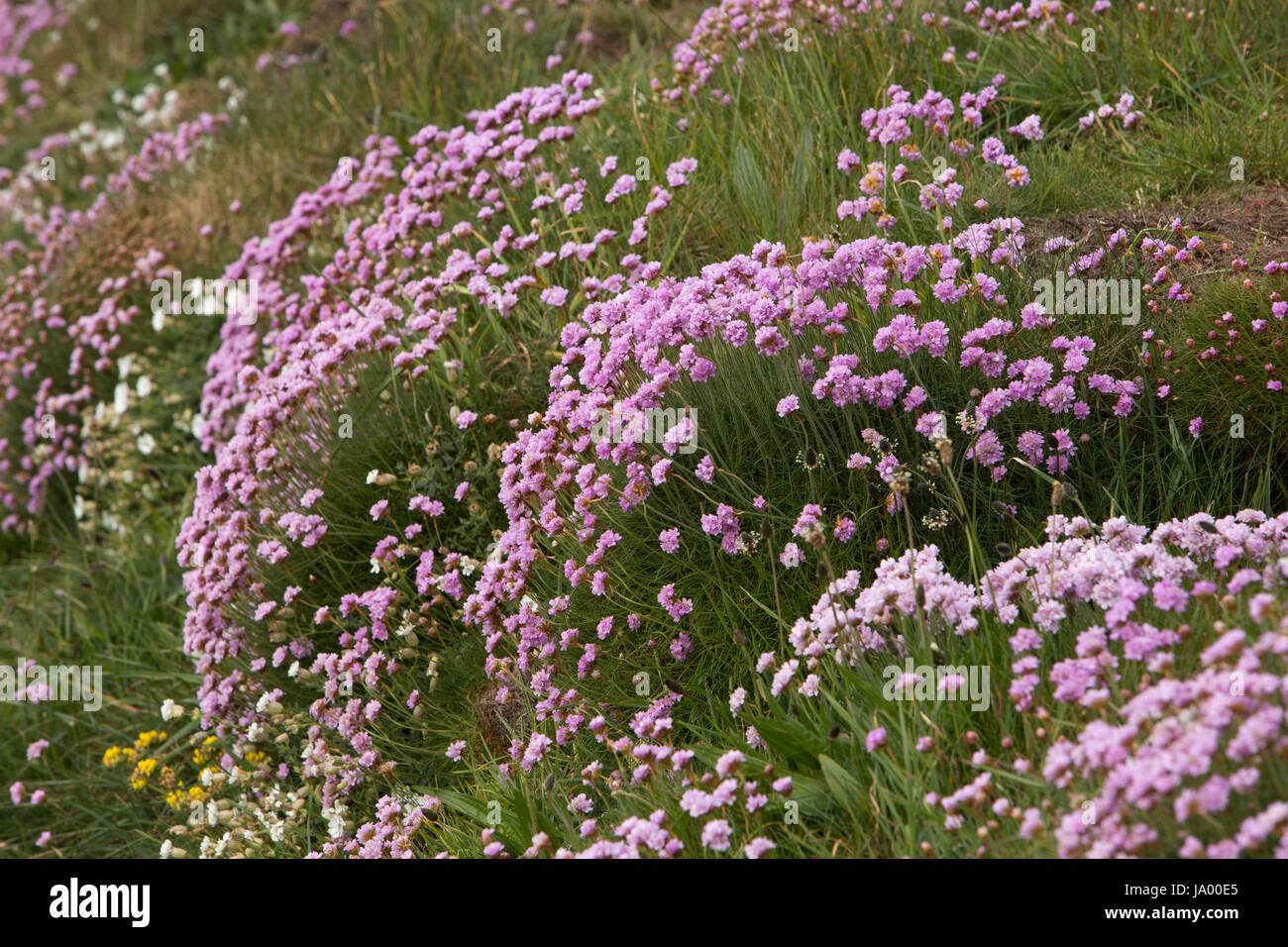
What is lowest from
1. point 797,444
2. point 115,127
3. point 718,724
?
point 718,724

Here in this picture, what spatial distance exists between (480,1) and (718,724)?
21.1 feet

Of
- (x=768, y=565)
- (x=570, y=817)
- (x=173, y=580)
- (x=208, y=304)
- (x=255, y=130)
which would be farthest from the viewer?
(x=255, y=130)

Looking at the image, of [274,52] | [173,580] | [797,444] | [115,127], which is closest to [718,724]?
[797,444]

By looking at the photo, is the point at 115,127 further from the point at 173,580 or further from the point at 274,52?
the point at 173,580

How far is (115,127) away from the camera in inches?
410

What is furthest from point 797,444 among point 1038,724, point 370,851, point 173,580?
point 173,580

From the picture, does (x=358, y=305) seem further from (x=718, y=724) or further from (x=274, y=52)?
(x=274, y=52)

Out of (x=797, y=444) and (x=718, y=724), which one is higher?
(x=797, y=444)

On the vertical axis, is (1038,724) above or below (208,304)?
below

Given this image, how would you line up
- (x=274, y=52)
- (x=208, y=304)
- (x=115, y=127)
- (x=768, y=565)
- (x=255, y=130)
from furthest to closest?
(x=115, y=127) < (x=274, y=52) < (x=255, y=130) < (x=208, y=304) < (x=768, y=565)

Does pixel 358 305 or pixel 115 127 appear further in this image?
pixel 115 127

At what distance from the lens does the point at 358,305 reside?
5586 millimetres

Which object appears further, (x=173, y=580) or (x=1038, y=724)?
(x=173, y=580)

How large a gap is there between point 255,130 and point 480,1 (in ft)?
5.97
